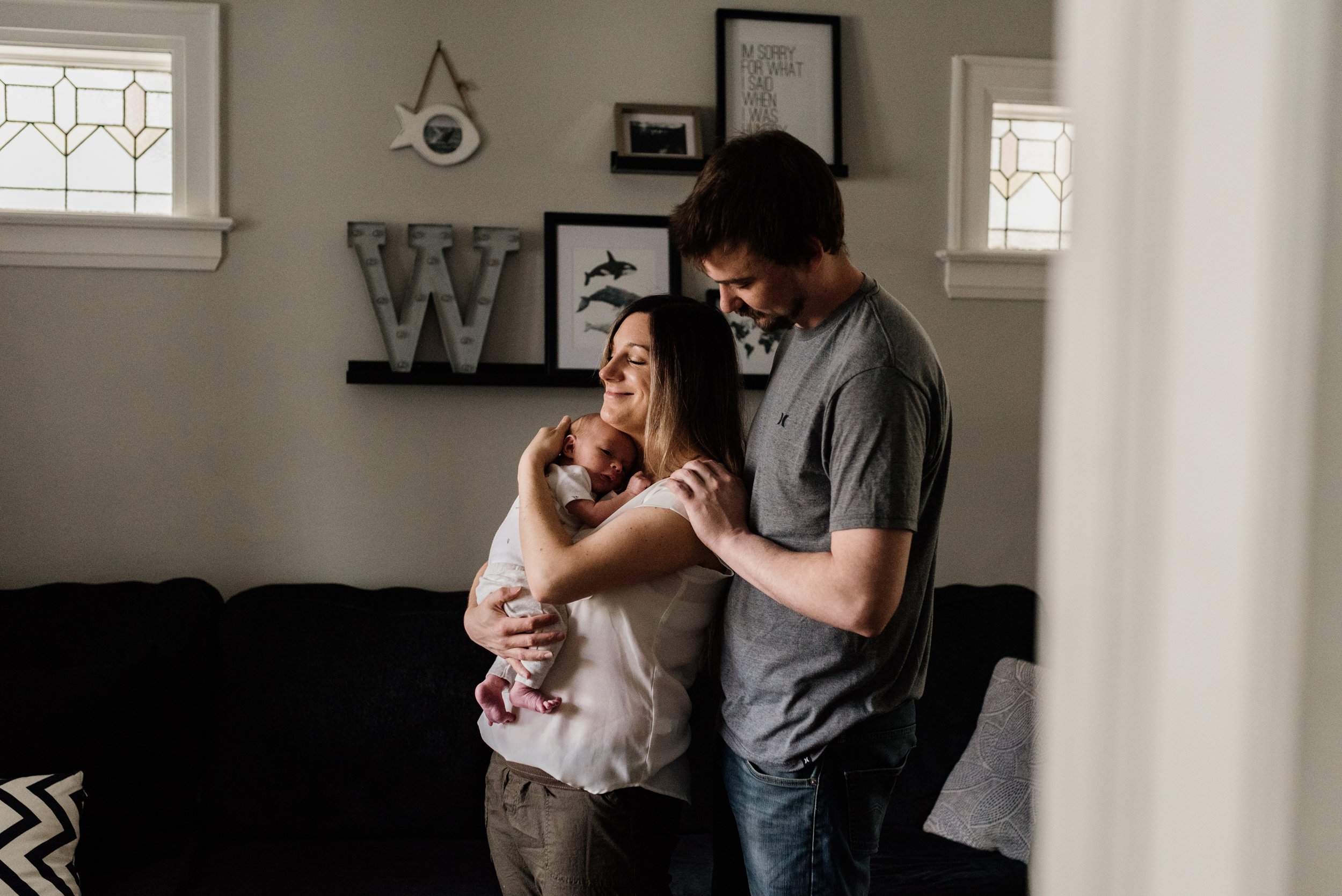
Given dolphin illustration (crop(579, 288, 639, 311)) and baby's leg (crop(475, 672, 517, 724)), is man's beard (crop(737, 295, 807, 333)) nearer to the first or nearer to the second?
baby's leg (crop(475, 672, 517, 724))

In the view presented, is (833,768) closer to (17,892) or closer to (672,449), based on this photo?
(672,449)

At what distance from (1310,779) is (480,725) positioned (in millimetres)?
1266

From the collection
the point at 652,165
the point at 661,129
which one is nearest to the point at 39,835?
the point at 652,165

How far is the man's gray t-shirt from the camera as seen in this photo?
1146mm

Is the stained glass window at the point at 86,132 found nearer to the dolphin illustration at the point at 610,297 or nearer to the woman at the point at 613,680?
the dolphin illustration at the point at 610,297

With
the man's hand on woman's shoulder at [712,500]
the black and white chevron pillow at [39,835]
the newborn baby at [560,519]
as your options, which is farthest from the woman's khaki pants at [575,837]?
the black and white chevron pillow at [39,835]

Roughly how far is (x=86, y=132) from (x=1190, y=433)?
9.96 ft

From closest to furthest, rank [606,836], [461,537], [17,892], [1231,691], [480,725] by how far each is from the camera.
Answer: [1231,691]
[606,836]
[480,725]
[17,892]
[461,537]

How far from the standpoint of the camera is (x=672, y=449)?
1.45 meters

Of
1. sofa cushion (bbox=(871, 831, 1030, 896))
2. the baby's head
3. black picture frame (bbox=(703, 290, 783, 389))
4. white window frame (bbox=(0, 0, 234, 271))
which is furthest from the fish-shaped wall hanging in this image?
sofa cushion (bbox=(871, 831, 1030, 896))

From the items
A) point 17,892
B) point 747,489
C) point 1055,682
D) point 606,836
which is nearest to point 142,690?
point 17,892

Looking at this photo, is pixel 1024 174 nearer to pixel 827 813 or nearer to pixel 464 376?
pixel 464 376

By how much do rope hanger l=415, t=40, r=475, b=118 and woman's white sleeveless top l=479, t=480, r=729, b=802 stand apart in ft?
5.58

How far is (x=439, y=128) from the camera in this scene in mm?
2602
